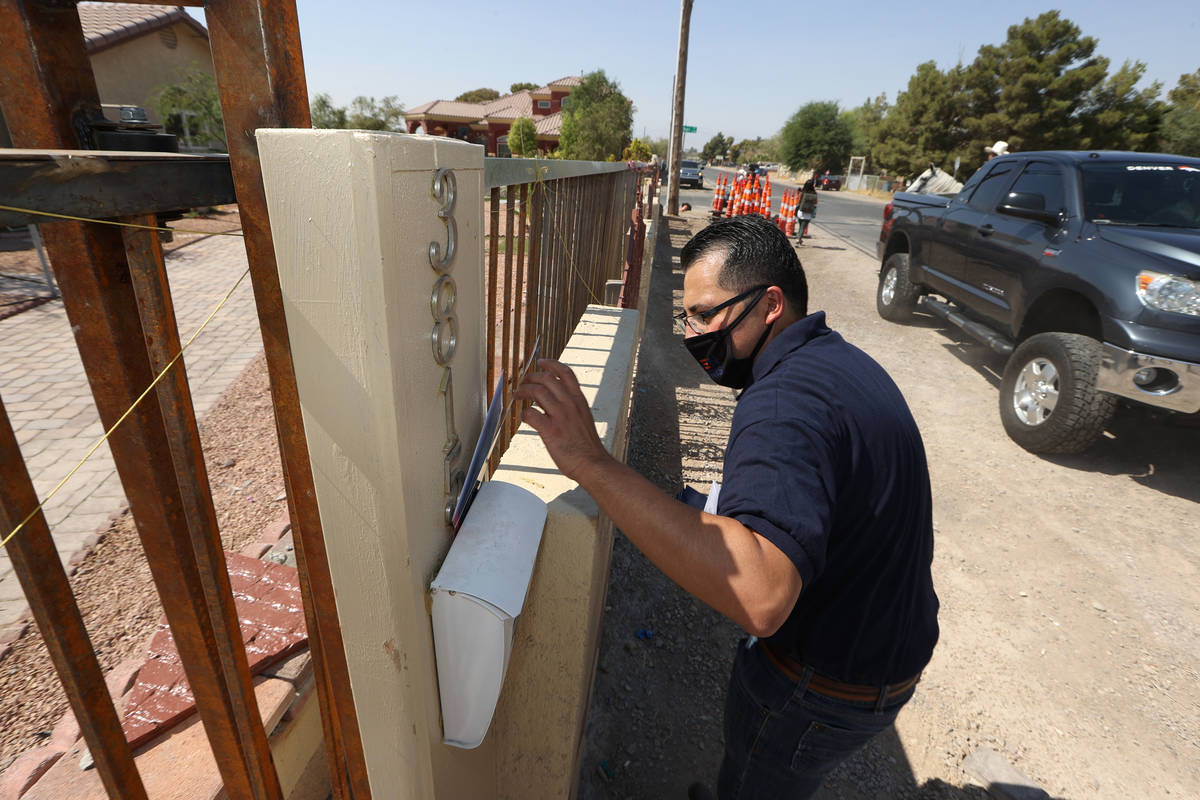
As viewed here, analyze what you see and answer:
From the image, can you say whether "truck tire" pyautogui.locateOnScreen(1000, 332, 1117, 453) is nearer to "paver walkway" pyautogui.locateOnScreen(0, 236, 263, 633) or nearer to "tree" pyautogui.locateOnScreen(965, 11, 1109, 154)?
"paver walkway" pyautogui.locateOnScreen(0, 236, 263, 633)

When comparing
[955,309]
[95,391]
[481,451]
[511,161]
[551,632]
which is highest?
[511,161]

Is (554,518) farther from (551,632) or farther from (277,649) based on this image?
(277,649)

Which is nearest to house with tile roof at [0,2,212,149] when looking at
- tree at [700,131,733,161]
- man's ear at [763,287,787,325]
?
man's ear at [763,287,787,325]

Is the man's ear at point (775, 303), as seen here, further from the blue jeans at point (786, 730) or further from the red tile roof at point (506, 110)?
the red tile roof at point (506, 110)

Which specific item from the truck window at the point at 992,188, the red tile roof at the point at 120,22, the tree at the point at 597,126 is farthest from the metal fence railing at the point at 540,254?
the tree at the point at 597,126

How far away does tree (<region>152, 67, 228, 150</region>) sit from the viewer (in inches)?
750

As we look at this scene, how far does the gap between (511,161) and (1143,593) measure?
450 centimetres

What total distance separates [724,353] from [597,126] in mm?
35005

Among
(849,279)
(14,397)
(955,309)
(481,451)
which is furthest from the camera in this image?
(849,279)

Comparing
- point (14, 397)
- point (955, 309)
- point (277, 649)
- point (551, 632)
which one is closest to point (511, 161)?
point (551, 632)

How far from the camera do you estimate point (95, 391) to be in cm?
78

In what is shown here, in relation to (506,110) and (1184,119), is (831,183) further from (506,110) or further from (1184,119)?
(506,110)

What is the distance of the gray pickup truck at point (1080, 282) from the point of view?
4.25 metres

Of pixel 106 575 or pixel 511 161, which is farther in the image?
pixel 106 575
